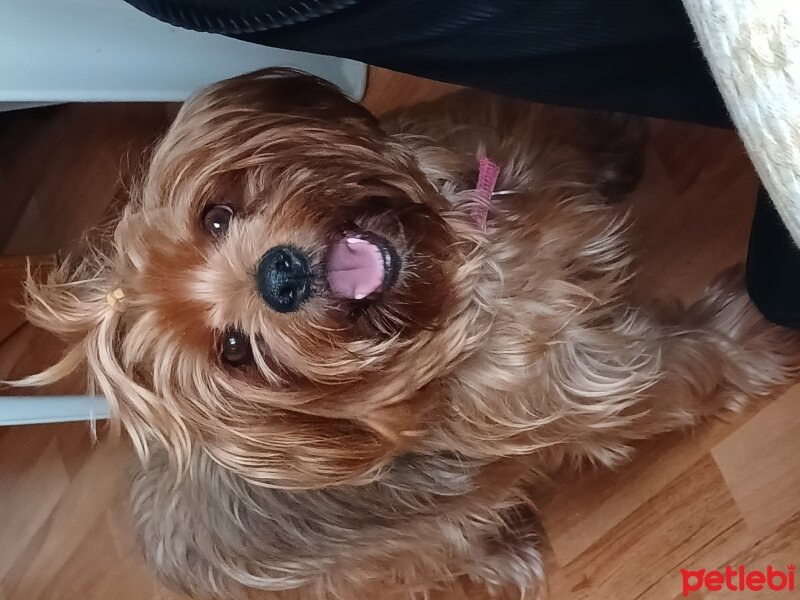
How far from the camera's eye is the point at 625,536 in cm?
142

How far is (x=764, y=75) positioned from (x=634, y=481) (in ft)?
3.12

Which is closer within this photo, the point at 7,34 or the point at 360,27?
the point at 360,27

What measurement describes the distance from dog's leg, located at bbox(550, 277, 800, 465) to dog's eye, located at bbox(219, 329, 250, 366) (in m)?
0.43

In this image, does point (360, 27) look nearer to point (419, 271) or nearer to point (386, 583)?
point (419, 271)

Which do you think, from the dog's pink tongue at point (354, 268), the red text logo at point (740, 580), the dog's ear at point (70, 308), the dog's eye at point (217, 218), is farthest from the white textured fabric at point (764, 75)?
the red text logo at point (740, 580)

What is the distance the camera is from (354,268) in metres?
0.97

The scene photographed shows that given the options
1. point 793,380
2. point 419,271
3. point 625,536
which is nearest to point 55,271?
point 419,271

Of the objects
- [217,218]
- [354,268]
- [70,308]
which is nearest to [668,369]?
[354,268]

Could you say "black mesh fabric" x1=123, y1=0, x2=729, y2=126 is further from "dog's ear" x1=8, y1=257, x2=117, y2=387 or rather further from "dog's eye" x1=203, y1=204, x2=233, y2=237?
"dog's ear" x1=8, y1=257, x2=117, y2=387

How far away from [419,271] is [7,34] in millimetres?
681

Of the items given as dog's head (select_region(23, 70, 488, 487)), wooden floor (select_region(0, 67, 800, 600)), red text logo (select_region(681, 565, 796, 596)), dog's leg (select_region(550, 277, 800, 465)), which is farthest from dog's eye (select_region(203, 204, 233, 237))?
red text logo (select_region(681, 565, 796, 596))

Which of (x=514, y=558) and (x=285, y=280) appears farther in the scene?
(x=514, y=558)

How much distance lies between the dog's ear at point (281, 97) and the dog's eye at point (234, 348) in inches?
9.8

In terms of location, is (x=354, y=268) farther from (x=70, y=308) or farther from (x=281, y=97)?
(x=70, y=308)
